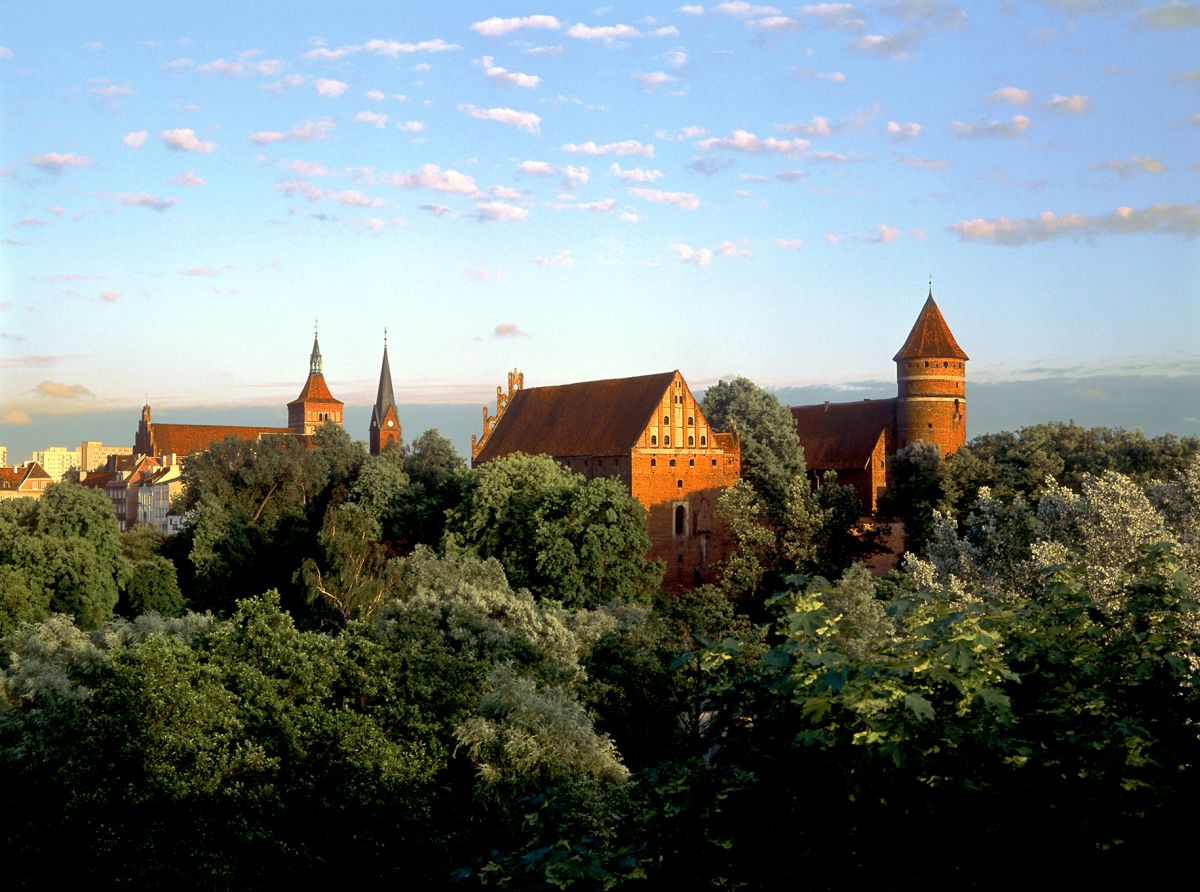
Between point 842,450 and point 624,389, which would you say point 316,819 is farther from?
point 842,450

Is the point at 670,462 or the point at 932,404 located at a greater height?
the point at 932,404

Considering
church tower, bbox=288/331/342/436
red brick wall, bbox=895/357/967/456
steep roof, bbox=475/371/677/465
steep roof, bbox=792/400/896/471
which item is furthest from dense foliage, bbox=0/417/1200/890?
church tower, bbox=288/331/342/436

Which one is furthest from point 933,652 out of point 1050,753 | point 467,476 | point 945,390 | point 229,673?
point 945,390

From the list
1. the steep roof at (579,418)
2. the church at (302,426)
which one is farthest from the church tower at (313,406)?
the steep roof at (579,418)

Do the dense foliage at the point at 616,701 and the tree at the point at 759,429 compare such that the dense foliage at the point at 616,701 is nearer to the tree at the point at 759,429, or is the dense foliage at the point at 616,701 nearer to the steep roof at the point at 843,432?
the tree at the point at 759,429

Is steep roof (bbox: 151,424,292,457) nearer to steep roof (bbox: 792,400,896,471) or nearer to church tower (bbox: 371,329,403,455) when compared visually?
church tower (bbox: 371,329,403,455)

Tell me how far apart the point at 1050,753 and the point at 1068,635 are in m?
1.73

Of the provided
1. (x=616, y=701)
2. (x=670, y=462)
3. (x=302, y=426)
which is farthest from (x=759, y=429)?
(x=302, y=426)

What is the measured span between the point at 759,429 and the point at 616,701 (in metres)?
34.5

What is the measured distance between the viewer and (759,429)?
59.5 m

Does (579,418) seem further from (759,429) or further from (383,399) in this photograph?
(383,399)

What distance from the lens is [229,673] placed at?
832 inches

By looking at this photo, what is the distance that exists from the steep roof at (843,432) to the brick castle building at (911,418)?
2.0 inches

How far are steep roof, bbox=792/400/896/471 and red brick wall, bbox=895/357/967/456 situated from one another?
1359mm
